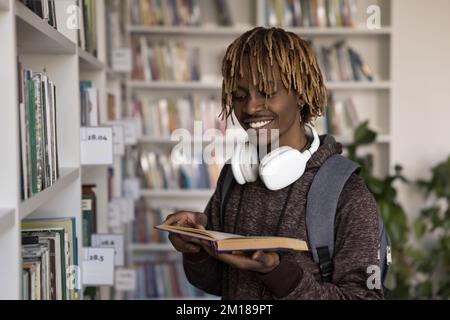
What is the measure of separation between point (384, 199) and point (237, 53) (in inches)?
70.4

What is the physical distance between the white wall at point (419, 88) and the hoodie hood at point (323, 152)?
251 mm

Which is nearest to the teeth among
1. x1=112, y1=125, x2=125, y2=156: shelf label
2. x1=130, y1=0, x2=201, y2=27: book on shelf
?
x1=112, y1=125, x2=125, y2=156: shelf label

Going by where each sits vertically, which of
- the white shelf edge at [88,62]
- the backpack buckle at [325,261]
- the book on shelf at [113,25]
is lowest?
the backpack buckle at [325,261]

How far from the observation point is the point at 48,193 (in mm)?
1015

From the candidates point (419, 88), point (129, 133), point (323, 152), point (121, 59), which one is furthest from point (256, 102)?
point (121, 59)

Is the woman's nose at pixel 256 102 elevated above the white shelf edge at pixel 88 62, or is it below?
below

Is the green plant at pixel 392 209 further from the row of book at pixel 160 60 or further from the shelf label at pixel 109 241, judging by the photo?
the shelf label at pixel 109 241

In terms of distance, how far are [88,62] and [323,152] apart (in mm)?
787

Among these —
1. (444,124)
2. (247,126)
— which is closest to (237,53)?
(247,126)

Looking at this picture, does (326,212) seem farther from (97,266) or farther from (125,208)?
(125,208)

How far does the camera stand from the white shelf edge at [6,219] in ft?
2.45

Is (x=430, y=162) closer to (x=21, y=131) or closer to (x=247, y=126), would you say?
(x=247, y=126)

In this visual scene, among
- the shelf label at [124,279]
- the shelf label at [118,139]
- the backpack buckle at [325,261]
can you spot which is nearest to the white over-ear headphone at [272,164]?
the backpack buckle at [325,261]
